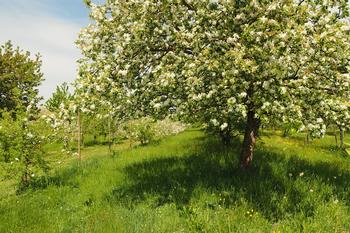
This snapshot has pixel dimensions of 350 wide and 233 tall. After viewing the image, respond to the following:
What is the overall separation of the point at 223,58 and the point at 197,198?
14.8ft

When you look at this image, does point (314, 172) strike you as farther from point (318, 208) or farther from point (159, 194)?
point (159, 194)

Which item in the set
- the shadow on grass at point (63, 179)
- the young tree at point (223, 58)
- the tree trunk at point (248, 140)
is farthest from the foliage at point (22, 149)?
the tree trunk at point (248, 140)

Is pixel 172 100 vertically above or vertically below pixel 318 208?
above

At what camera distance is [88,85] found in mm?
11047

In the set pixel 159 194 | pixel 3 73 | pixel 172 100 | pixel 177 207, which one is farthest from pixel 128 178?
pixel 3 73

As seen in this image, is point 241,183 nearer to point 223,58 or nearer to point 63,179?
point 223,58

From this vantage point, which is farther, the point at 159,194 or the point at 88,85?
the point at 159,194

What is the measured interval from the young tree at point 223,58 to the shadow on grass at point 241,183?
2.40 metres

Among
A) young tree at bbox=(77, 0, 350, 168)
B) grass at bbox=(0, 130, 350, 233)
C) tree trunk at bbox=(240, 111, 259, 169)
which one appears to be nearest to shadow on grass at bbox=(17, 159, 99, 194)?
grass at bbox=(0, 130, 350, 233)

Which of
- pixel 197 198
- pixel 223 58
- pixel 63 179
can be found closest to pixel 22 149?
pixel 63 179

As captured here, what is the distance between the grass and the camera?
1044 centimetres

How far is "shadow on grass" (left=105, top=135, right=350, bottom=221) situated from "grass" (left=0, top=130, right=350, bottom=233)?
0.10ft

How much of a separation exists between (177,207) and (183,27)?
17.8ft

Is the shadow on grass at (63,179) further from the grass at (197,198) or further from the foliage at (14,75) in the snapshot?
the foliage at (14,75)
